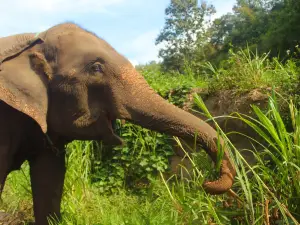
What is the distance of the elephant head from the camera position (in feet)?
9.78

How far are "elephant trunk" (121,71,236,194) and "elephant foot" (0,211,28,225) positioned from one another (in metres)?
2.57

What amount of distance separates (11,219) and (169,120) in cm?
286

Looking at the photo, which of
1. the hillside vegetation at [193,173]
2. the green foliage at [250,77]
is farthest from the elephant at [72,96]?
the green foliage at [250,77]

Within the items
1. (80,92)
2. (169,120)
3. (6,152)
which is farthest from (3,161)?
(169,120)

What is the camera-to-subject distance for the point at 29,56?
3.19 metres

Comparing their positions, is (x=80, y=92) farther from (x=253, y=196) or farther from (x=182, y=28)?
(x=182, y=28)

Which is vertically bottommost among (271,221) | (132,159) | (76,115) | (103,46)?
(271,221)

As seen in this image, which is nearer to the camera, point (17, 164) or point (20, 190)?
point (17, 164)

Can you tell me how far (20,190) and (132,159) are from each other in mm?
1605

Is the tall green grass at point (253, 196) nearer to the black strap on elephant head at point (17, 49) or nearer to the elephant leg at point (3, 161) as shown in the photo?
the elephant leg at point (3, 161)

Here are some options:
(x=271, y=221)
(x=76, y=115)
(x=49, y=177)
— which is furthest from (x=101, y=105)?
(x=271, y=221)

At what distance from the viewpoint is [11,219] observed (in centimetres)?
503

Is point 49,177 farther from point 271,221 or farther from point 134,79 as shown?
point 271,221

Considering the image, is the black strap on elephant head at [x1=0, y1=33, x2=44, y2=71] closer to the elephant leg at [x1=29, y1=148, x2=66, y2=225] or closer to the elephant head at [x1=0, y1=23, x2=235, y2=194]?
the elephant head at [x1=0, y1=23, x2=235, y2=194]
